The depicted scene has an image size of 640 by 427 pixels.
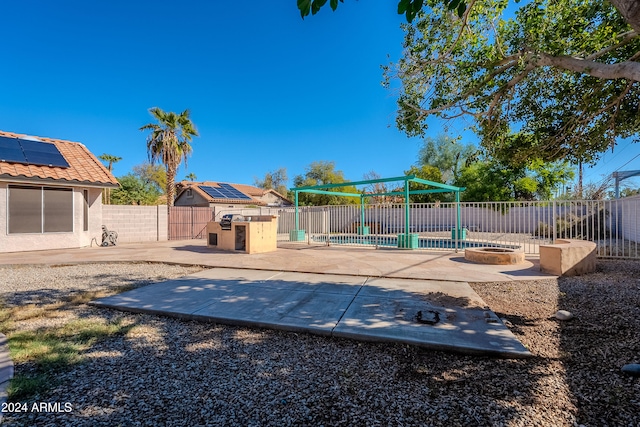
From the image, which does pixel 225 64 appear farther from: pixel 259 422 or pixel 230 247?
pixel 259 422

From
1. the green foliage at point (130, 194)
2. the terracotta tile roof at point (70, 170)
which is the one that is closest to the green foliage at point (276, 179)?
the green foliage at point (130, 194)

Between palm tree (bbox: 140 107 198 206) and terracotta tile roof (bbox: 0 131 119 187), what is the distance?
5269 mm

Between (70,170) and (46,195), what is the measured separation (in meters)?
1.32

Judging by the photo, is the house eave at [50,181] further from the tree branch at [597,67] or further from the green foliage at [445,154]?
the green foliage at [445,154]

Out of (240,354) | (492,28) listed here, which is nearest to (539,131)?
(492,28)

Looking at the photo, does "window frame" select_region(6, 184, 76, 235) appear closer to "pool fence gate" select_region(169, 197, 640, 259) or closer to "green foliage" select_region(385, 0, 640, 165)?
"pool fence gate" select_region(169, 197, 640, 259)

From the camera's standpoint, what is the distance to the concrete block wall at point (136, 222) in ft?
44.8

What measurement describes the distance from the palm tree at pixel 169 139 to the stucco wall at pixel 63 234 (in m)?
7.00

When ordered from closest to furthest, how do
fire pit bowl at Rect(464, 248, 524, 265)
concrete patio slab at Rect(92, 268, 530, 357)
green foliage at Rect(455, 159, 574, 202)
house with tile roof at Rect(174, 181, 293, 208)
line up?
A: 1. concrete patio slab at Rect(92, 268, 530, 357)
2. fire pit bowl at Rect(464, 248, 524, 265)
3. green foliage at Rect(455, 159, 574, 202)
4. house with tile roof at Rect(174, 181, 293, 208)

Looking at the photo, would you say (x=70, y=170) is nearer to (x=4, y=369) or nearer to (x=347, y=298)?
(x=4, y=369)

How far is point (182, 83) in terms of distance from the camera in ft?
61.4

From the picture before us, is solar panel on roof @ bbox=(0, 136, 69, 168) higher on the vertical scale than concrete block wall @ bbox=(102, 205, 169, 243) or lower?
higher

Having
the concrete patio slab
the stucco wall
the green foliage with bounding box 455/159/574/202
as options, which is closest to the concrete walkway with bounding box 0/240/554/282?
the stucco wall

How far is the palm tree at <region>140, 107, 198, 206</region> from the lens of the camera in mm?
18688
